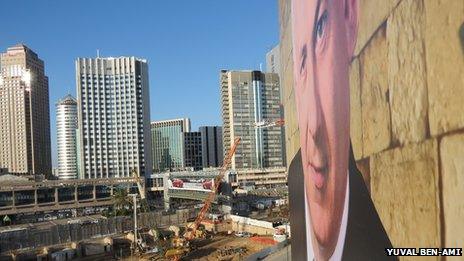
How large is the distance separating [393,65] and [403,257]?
1.09 meters

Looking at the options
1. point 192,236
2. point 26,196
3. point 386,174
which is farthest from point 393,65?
point 26,196

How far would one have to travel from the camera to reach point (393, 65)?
8.59 ft

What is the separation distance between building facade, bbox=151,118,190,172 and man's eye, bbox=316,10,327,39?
146m

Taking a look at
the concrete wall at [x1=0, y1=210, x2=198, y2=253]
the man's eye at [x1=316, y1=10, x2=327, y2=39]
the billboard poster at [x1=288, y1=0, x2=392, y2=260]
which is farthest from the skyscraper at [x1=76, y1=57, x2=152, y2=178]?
the man's eye at [x1=316, y1=10, x2=327, y2=39]

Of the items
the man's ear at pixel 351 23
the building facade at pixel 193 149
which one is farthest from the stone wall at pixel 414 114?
the building facade at pixel 193 149

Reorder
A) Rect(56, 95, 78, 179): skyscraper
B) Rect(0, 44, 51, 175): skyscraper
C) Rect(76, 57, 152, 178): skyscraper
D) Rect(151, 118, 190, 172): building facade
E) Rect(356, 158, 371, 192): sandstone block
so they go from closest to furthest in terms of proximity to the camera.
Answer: Rect(356, 158, 371, 192): sandstone block < Rect(76, 57, 152, 178): skyscraper < Rect(0, 44, 51, 175): skyscraper < Rect(56, 95, 78, 179): skyscraper < Rect(151, 118, 190, 172): building facade

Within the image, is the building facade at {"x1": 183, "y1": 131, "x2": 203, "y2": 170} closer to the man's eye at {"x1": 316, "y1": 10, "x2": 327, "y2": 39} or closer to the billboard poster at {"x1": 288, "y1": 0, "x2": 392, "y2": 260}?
the billboard poster at {"x1": 288, "y1": 0, "x2": 392, "y2": 260}

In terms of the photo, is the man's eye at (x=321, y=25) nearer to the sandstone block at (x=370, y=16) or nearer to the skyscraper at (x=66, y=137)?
the sandstone block at (x=370, y=16)

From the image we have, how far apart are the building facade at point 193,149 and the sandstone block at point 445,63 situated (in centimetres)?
14762

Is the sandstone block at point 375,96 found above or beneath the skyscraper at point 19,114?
beneath

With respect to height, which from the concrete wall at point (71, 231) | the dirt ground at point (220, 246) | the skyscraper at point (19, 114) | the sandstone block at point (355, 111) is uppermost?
the skyscraper at point (19, 114)

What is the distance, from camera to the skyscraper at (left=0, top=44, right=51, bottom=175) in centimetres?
11244

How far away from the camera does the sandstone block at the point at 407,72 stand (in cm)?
229

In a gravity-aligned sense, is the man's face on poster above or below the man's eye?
below
